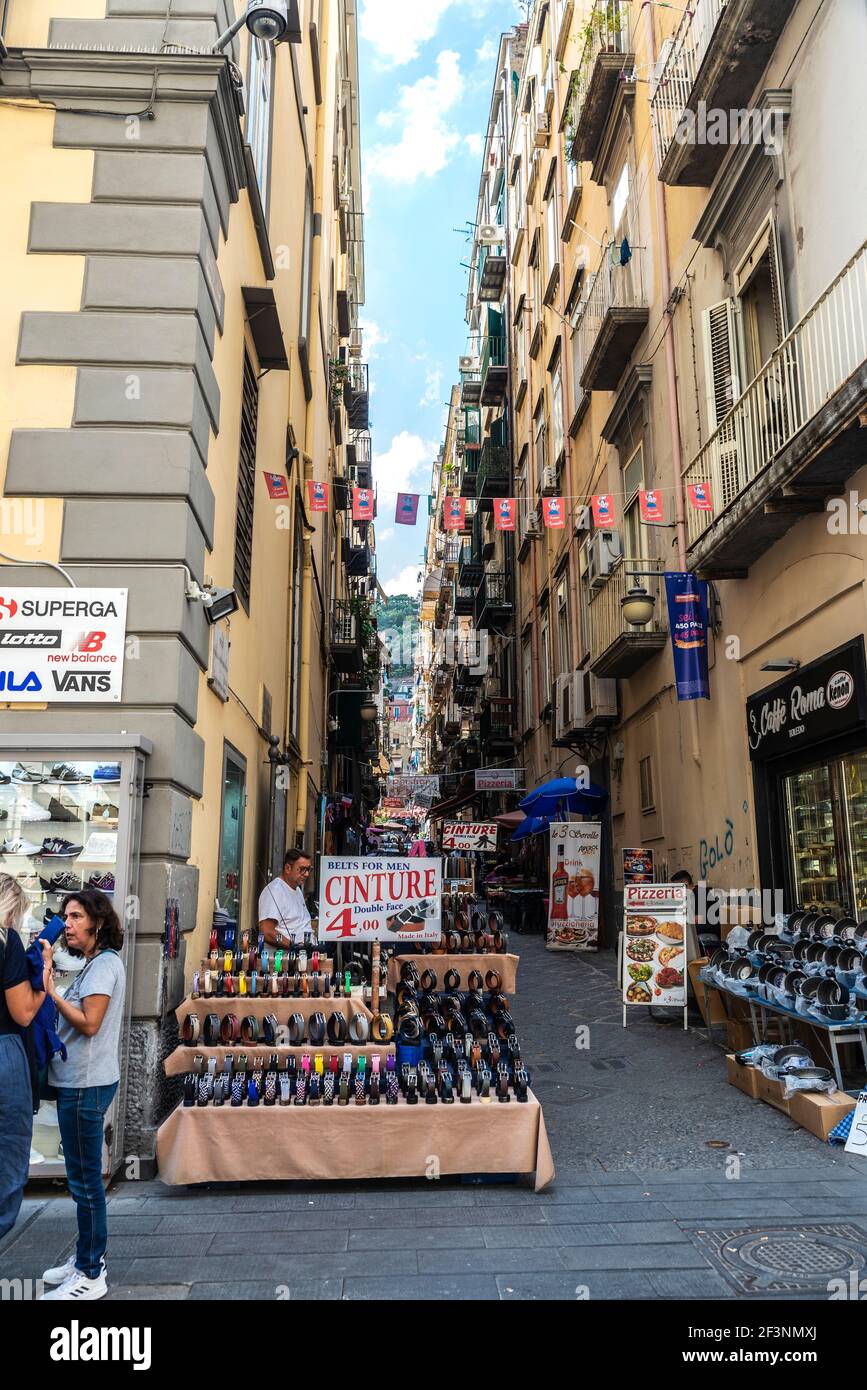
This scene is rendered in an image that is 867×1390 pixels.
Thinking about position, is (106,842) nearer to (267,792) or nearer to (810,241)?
(267,792)

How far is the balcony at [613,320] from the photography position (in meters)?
14.7

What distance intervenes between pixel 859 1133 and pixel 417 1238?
9.76 ft

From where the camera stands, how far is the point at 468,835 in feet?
68.1

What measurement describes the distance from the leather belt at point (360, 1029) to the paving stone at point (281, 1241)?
1.41m

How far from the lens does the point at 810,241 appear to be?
9000mm

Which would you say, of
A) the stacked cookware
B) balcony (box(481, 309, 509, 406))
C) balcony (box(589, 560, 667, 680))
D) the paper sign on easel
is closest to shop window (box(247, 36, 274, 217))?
balcony (box(589, 560, 667, 680))

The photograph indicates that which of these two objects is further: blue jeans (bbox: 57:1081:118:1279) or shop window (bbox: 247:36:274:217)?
shop window (bbox: 247:36:274:217)

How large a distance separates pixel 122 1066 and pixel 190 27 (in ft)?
23.6

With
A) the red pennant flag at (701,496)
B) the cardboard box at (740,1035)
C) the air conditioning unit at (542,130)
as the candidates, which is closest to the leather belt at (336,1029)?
the cardboard box at (740,1035)

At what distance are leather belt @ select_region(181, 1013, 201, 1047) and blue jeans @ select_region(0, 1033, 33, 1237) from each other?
211cm

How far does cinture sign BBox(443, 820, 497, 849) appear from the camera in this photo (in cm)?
2033

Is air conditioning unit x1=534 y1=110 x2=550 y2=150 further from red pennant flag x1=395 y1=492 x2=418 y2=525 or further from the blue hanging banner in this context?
the blue hanging banner
